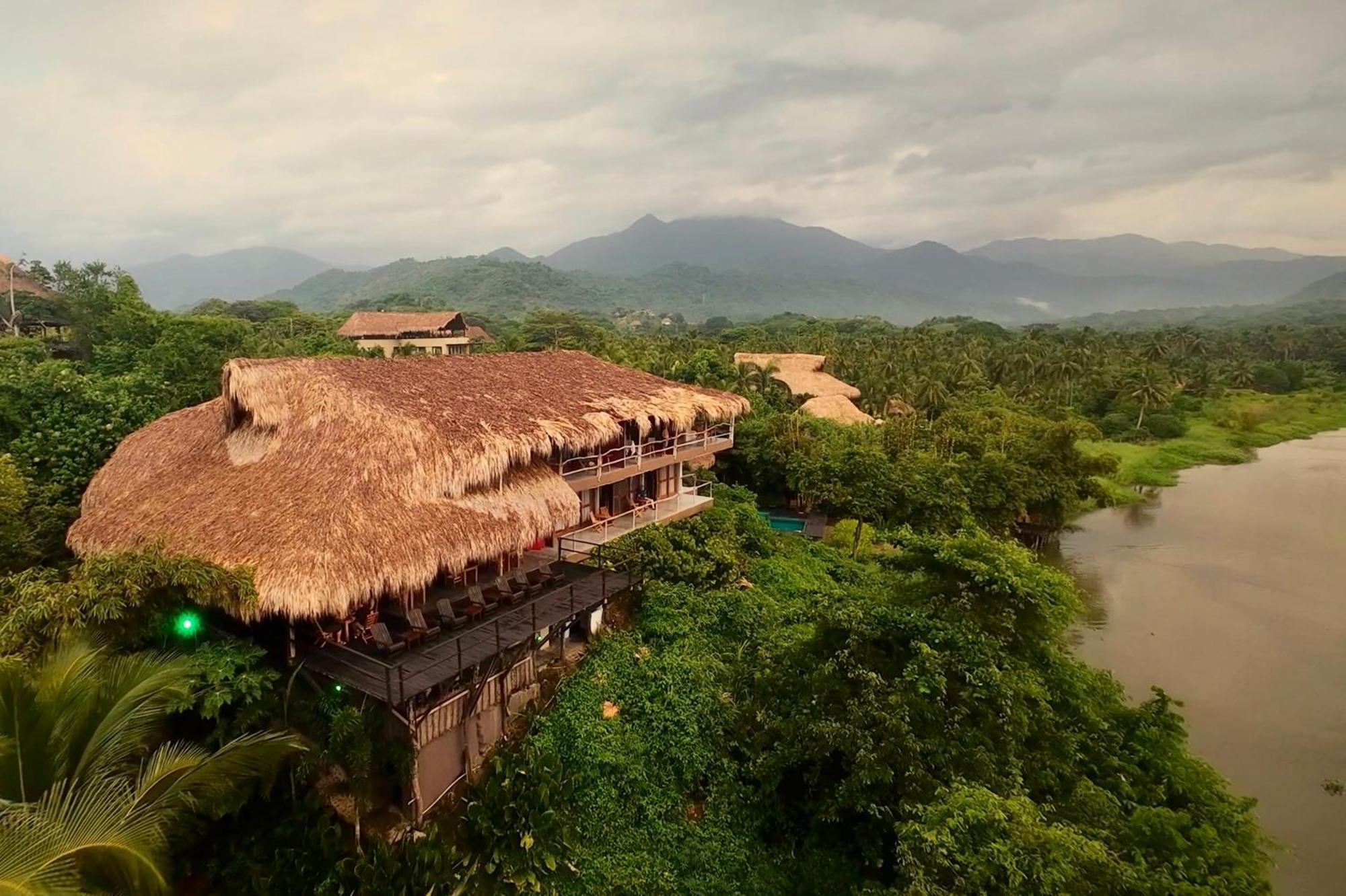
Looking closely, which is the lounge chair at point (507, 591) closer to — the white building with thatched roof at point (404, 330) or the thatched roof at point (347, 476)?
the thatched roof at point (347, 476)

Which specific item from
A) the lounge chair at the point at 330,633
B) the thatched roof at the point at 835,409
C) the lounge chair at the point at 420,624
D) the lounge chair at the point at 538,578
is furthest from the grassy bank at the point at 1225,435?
the lounge chair at the point at 330,633

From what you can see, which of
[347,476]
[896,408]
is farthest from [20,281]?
[896,408]

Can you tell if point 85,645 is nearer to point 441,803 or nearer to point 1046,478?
point 441,803

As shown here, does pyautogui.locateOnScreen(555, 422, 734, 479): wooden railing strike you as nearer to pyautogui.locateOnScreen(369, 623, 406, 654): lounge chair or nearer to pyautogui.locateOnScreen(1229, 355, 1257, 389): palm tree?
pyautogui.locateOnScreen(369, 623, 406, 654): lounge chair

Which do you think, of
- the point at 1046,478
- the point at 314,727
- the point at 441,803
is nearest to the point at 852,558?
the point at 1046,478

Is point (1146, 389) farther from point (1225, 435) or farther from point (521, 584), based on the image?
point (521, 584)

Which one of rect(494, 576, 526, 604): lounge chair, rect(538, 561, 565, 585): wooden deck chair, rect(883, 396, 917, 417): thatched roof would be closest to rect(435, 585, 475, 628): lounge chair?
rect(494, 576, 526, 604): lounge chair

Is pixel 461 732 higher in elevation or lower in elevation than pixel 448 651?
lower
